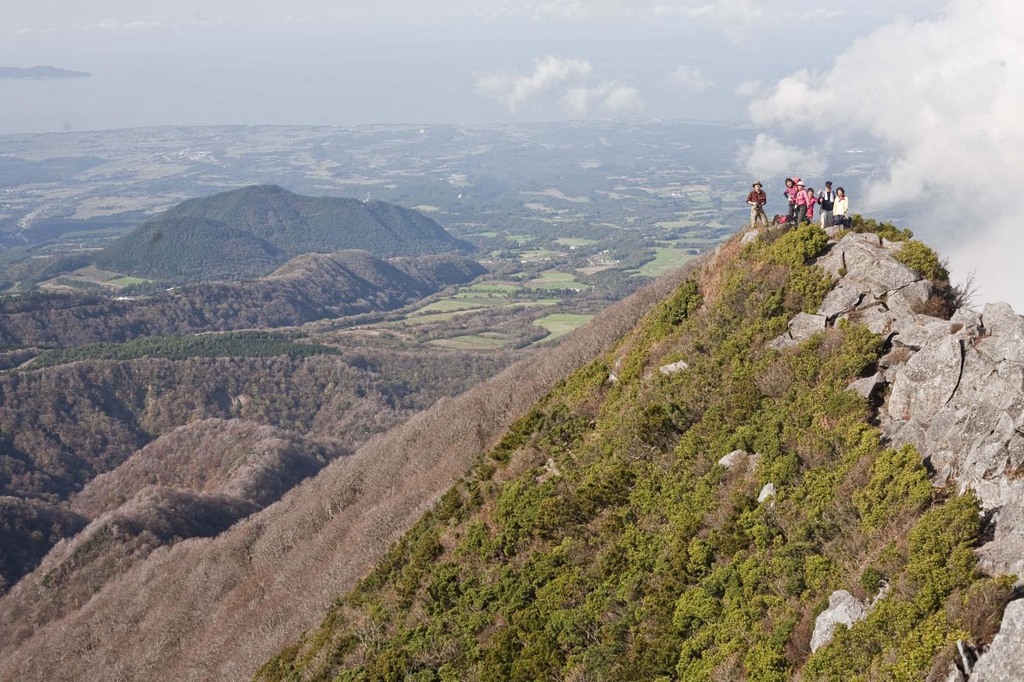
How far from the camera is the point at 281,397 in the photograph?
15738 centimetres

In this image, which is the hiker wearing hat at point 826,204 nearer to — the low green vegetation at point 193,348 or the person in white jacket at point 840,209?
the person in white jacket at point 840,209

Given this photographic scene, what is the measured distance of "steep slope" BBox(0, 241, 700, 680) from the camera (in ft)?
136

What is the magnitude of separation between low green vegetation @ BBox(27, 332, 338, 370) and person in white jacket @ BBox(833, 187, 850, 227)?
492ft

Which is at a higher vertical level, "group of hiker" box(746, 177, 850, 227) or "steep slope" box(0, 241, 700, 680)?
"group of hiker" box(746, 177, 850, 227)

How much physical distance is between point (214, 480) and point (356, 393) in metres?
47.1

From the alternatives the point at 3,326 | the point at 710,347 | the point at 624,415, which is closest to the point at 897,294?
the point at 710,347

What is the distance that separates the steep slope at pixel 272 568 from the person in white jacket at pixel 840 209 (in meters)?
20.1

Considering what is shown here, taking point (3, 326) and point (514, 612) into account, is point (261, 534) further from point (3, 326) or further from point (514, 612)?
point (3, 326)

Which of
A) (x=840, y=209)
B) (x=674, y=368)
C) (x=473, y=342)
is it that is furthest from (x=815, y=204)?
(x=473, y=342)

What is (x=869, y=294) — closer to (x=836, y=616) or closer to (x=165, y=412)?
(x=836, y=616)

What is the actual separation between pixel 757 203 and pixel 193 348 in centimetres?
15368

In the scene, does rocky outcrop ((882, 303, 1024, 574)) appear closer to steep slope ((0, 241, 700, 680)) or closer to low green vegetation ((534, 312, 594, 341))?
steep slope ((0, 241, 700, 680))

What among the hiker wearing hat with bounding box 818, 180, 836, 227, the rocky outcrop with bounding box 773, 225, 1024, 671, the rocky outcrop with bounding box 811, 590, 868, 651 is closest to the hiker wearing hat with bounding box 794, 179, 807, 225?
the hiker wearing hat with bounding box 818, 180, 836, 227

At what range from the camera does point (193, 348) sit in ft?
543
